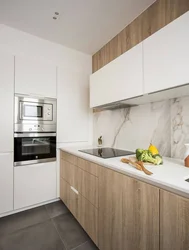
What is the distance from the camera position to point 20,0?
4.54 feet

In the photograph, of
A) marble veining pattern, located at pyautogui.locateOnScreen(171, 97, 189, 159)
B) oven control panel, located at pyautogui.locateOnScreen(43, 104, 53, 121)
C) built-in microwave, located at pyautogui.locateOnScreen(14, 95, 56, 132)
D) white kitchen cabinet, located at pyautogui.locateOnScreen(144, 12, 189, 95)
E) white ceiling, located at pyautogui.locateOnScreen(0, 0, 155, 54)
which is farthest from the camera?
oven control panel, located at pyautogui.locateOnScreen(43, 104, 53, 121)

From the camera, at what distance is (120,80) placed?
55.1 inches

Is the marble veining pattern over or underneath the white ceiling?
underneath

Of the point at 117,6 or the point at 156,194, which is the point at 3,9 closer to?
the point at 117,6

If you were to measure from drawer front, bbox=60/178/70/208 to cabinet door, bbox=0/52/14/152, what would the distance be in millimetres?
833

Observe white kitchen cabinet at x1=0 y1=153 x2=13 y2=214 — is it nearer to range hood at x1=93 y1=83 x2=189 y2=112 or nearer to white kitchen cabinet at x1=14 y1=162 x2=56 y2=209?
white kitchen cabinet at x1=14 y1=162 x2=56 y2=209

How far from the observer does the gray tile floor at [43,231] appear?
131 centimetres

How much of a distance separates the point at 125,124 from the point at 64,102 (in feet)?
3.29

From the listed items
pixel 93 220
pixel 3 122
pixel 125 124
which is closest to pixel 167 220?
pixel 93 220

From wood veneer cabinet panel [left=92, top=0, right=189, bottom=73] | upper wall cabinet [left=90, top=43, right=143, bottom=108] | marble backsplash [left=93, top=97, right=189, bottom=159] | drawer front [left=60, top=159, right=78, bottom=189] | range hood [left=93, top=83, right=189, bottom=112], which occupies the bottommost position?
drawer front [left=60, top=159, right=78, bottom=189]

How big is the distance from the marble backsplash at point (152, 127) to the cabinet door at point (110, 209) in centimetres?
66

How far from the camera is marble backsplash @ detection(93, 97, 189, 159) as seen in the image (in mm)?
1249

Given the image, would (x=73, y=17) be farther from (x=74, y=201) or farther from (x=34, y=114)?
(x=74, y=201)

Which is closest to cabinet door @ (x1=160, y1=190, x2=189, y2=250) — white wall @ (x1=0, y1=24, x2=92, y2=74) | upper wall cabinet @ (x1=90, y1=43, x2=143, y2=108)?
upper wall cabinet @ (x1=90, y1=43, x2=143, y2=108)
